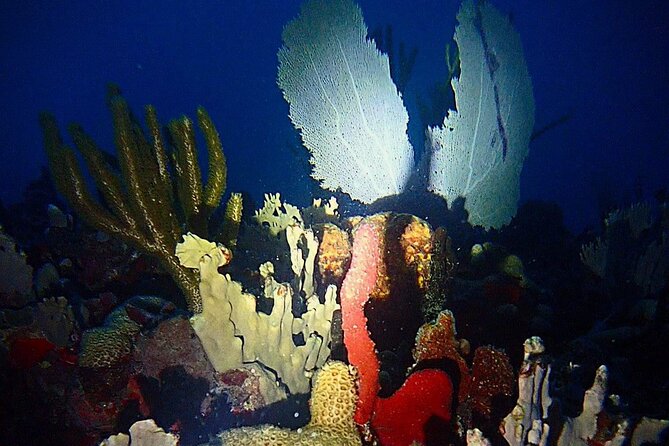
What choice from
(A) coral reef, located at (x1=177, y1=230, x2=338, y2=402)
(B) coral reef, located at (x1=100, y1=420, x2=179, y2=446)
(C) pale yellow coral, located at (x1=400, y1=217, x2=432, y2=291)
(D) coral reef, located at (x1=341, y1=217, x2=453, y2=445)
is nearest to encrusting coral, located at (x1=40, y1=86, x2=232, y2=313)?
(A) coral reef, located at (x1=177, y1=230, x2=338, y2=402)

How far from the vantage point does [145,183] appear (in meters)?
3.25

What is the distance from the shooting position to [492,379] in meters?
2.32

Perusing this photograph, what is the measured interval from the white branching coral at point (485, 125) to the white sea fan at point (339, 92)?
0.79 m

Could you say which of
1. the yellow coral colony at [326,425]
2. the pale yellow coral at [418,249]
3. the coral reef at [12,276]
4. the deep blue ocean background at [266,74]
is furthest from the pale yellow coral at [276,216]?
the deep blue ocean background at [266,74]

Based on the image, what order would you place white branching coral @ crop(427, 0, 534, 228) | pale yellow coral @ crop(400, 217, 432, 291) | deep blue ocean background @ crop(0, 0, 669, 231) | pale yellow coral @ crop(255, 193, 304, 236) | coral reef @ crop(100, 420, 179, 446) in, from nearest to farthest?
coral reef @ crop(100, 420, 179, 446)
pale yellow coral @ crop(400, 217, 432, 291)
pale yellow coral @ crop(255, 193, 304, 236)
white branching coral @ crop(427, 0, 534, 228)
deep blue ocean background @ crop(0, 0, 669, 231)

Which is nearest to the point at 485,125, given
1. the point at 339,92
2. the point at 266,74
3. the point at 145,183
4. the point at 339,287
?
the point at 339,92

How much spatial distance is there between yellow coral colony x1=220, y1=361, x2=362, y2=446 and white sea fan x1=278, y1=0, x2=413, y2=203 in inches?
170

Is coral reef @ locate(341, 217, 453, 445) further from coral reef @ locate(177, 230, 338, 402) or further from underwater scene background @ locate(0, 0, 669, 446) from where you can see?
coral reef @ locate(177, 230, 338, 402)

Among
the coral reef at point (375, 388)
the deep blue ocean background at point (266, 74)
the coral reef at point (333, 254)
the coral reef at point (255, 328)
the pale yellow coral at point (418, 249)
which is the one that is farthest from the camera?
the deep blue ocean background at point (266, 74)

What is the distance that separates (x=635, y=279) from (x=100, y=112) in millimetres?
84183

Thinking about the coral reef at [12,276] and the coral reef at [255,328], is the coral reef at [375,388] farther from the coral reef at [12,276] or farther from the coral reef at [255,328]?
the coral reef at [12,276]

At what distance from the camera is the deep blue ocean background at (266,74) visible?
5500cm

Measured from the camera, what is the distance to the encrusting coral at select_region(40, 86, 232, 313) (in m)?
3.21

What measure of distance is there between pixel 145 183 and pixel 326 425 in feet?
7.44
